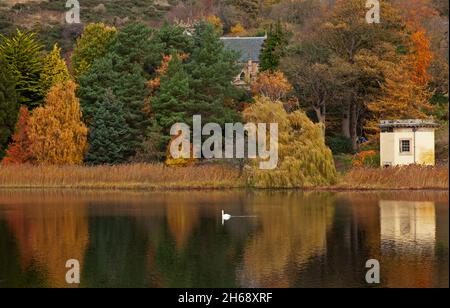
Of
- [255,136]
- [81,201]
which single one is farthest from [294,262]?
[255,136]

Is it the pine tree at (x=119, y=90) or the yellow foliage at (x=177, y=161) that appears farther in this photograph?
the pine tree at (x=119, y=90)

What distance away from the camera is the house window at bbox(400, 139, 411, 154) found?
1891 inches

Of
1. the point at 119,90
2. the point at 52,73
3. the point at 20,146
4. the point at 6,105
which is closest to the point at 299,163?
the point at 119,90

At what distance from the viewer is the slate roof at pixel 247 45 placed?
242ft

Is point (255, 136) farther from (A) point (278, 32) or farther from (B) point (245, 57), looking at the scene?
(B) point (245, 57)

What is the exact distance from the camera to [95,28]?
58.0m

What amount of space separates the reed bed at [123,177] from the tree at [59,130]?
5.27 ft

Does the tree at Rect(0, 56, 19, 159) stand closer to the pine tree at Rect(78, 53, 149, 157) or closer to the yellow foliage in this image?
the pine tree at Rect(78, 53, 149, 157)

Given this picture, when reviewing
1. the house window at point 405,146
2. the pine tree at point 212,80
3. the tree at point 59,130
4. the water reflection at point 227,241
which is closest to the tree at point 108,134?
the tree at point 59,130

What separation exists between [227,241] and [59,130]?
26.7 m

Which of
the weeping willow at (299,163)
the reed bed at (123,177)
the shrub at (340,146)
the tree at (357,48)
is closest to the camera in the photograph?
the weeping willow at (299,163)

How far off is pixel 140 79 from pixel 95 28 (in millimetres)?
8135

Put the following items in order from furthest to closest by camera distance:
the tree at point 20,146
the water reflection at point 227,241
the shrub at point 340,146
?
the shrub at point 340,146 < the tree at point 20,146 < the water reflection at point 227,241

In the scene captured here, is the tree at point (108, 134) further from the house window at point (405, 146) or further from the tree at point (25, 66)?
the house window at point (405, 146)
